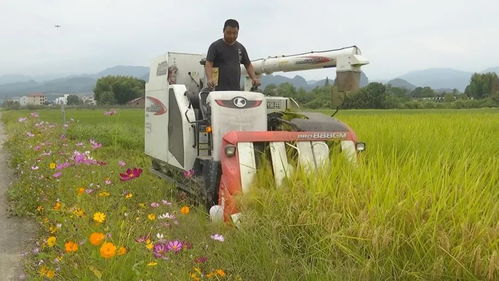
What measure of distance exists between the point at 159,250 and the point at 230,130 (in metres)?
2.29

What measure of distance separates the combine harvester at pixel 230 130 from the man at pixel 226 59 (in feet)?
1.07

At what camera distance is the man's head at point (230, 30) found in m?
5.70

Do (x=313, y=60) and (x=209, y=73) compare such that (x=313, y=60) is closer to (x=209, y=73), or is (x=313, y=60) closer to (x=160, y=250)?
(x=209, y=73)

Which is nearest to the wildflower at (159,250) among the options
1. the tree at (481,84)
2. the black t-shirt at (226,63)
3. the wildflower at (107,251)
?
the wildflower at (107,251)

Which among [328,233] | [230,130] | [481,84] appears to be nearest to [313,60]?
[230,130]

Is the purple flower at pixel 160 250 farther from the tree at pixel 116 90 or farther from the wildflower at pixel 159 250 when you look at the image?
the tree at pixel 116 90

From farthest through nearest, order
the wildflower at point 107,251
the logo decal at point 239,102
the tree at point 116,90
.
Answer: the tree at point 116,90
the logo decal at point 239,102
the wildflower at point 107,251

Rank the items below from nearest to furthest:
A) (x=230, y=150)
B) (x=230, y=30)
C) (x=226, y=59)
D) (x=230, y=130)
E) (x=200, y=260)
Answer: (x=200, y=260) → (x=230, y=150) → (x=230, y=130) → (x=230, y=30) → (x=226, y=59)

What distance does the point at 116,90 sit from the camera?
7219 cm

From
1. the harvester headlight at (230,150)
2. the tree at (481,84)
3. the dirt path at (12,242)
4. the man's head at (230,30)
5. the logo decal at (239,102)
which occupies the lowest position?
the dirt path at (12,242)

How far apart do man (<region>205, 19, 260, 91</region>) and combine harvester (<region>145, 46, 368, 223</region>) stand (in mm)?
326

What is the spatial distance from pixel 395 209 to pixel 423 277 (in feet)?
1.56

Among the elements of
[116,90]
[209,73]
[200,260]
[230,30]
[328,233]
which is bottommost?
[200,260]

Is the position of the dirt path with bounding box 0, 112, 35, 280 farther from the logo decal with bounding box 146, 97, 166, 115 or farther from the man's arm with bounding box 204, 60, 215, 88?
the man's arm with bounding box 204, 60, 215, 88
